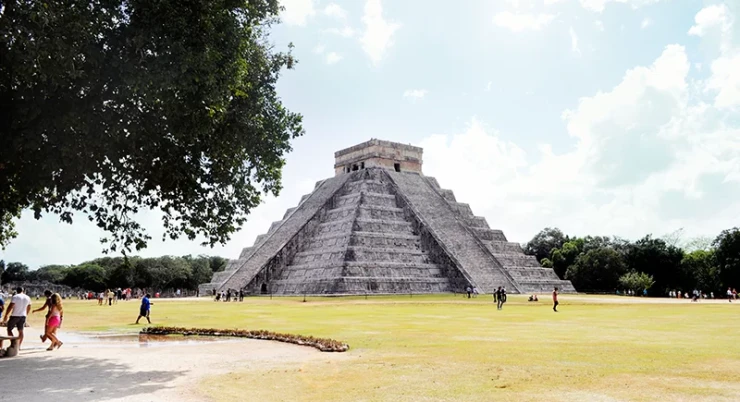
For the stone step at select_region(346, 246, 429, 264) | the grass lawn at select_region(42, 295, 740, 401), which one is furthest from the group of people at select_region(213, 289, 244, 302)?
the grass lawn at select_region(42, 295, 740, 401)

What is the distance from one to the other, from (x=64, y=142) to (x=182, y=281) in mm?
84799

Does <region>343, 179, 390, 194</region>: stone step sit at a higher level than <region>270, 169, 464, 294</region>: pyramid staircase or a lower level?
higher

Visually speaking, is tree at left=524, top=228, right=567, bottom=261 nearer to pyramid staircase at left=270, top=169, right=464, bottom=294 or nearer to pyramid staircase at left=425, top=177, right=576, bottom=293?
pyramid staircase at left=425, top=177, right=576, bottom=293

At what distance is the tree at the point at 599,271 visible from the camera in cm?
6881

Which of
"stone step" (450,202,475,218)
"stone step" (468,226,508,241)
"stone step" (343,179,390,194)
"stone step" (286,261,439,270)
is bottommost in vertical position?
"stone step" (286,261,439,270)

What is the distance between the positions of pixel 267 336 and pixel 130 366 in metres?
4.93

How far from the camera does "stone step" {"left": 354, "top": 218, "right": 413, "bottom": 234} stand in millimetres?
49969

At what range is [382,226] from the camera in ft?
169

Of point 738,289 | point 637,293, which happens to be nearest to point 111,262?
point 637,293

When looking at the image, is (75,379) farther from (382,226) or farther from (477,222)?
(477,222)

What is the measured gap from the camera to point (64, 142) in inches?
481

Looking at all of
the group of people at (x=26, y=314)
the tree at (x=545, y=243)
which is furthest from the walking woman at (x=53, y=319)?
the tree at (x=545, y=243)

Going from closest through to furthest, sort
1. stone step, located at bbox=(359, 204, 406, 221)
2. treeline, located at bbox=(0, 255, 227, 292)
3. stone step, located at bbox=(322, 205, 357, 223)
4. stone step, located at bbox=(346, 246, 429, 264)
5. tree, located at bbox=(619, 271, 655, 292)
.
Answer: stone step, located at bbox=(346, 246, 429, 264)
stone step, located at bbox=(359, 204, 406, 221)
stone step, located at bbox=(322, 205, 357, 223)
tree, located at bbox=(619, 271, 655, 292)
treeline, located at bbox=(0, 255, 227, 292)

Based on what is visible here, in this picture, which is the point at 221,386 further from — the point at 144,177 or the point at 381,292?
the point at 381,292
